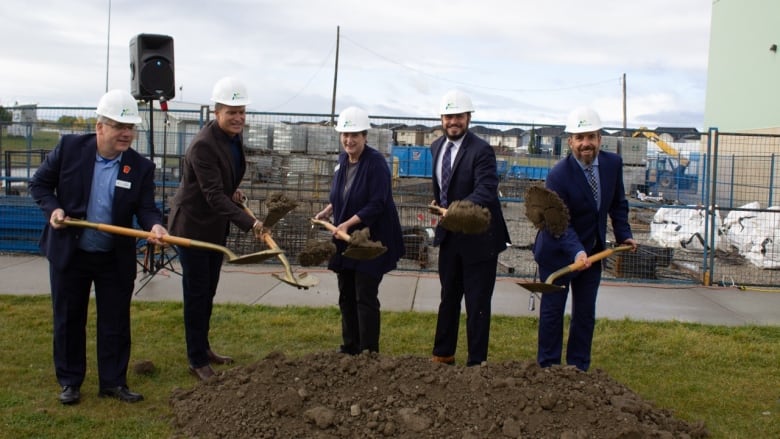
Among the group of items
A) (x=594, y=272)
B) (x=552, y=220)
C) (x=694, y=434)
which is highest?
(x=552, y=220)

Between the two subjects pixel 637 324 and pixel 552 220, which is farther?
pixel 637 324

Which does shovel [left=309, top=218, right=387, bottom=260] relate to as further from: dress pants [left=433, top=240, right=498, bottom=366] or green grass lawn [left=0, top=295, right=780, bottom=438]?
green grass lawn [left=0, top=295, right=780, bottom=438]

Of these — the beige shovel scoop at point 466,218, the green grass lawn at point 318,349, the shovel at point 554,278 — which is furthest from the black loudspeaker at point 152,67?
the shovel at point 554,278

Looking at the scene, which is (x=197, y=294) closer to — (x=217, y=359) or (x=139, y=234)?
(x=217, y=359)

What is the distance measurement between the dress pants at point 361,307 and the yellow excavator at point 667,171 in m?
7.31

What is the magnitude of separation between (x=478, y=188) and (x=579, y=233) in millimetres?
768

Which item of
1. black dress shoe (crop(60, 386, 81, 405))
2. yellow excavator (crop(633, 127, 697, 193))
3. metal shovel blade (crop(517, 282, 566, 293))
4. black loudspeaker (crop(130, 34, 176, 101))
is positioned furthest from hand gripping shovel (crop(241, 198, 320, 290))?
yellow excavator (crop(633, 127, 697, 193))

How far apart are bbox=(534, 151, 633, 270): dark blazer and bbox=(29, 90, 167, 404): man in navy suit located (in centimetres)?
261

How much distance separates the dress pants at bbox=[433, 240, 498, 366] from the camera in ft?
18.0

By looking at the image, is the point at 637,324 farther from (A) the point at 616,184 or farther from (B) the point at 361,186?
(B) the point at 361,186

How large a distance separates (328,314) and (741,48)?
23.1m

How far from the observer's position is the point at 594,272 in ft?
17.2

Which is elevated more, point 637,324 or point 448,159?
point 448,159

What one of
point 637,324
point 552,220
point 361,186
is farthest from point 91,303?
point 637,324
